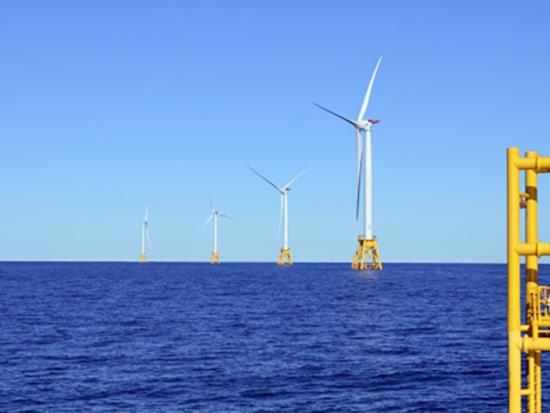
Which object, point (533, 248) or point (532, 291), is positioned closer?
point (533, 248)

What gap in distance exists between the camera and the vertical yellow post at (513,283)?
58.4ft

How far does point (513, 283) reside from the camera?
17.8 meters

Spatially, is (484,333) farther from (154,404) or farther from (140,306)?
(140,306)

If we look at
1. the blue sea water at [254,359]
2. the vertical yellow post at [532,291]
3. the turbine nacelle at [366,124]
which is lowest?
the blue sea water at [254,359]

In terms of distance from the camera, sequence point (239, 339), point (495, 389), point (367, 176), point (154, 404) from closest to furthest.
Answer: point (154, 404) < point (495, 389) < point (239, 339) < point (367, 176)

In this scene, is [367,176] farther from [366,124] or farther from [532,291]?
[532,291]

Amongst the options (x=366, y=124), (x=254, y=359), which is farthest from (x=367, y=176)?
(x=254, y=359)

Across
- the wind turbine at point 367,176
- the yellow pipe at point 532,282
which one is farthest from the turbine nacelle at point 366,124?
the yellow pipe at point 532,282

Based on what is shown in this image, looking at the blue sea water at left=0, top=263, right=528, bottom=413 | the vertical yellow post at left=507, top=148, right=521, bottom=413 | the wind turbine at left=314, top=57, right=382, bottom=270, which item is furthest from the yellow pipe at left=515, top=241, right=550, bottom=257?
the wind turbine at left=314, top=57, right=382, bottom=270

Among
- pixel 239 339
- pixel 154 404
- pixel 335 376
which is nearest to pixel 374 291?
pixel 239 339

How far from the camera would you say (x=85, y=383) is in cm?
4362

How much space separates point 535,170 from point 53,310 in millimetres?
85955

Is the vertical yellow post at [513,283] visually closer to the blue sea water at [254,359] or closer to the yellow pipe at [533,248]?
the yellow pipe at [533,248]

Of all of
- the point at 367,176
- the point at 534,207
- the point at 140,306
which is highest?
the point at 367,176
